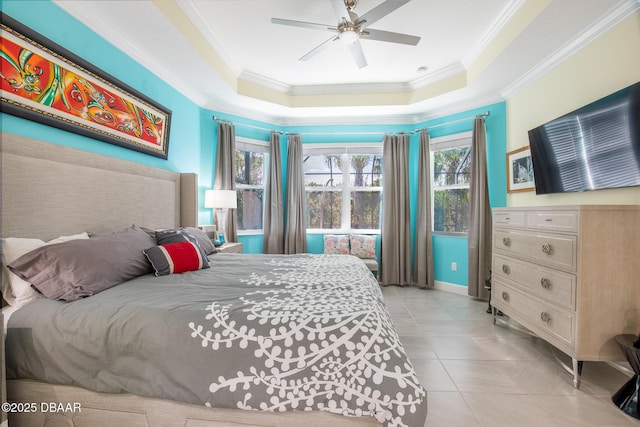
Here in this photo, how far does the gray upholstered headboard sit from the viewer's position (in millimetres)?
1412

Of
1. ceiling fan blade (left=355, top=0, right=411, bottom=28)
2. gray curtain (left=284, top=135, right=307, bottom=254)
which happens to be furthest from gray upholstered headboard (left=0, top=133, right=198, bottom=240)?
ceiling fan blade (left=355, top=0, right=411, bottom=28)

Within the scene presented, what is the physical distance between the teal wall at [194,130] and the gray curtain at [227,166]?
128 mm

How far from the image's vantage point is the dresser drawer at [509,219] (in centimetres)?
224

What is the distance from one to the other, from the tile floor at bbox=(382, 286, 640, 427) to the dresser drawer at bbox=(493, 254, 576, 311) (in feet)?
1.74

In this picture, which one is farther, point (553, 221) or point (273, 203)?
point (273, 203)

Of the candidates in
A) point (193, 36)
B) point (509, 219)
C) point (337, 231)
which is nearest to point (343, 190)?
point (337, 231)

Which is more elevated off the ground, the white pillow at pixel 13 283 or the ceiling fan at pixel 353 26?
the ceiling fan at pixel 353 26

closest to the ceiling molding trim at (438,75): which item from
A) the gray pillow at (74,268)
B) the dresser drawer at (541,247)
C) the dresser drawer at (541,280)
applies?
the dresser drawer at (541,247)

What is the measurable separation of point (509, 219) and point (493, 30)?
1.86 meters

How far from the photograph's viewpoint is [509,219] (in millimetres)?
2396

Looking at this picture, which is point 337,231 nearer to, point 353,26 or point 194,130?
point 194,130

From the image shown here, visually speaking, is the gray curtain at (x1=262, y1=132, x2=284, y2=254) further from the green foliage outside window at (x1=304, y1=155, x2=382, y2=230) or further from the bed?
the bed

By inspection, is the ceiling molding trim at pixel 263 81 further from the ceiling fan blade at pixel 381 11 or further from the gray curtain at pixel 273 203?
the ceiling fan blade at pixel 381 11

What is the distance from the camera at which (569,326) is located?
1728mm
